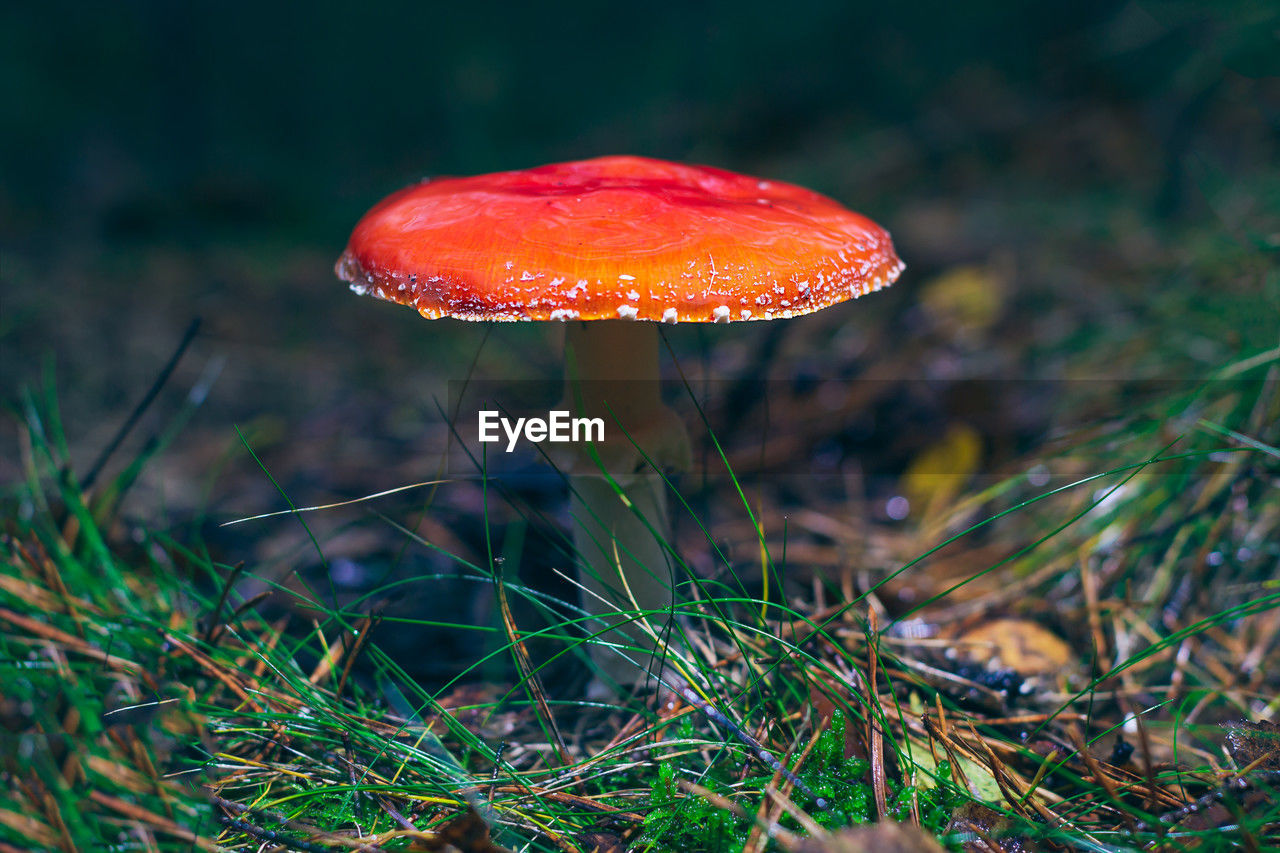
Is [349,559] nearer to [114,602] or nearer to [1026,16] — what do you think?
[114,602]

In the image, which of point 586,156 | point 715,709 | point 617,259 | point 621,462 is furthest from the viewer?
point 586,156

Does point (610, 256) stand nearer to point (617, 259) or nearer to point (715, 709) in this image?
point (617, 259)

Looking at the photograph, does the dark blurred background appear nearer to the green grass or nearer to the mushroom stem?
the green grass

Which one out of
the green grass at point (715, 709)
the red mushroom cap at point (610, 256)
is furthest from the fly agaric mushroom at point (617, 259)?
the green grass at point (715, 709)

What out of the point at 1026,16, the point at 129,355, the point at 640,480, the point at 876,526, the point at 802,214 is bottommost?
the point at 876,526

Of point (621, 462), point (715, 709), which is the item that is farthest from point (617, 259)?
point (715, 709)

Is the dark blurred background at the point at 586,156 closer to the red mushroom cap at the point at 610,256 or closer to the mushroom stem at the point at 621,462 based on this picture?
the mushroom stem at the point at 621,462

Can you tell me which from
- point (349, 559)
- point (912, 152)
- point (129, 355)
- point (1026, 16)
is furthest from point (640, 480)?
point (1026, 16)
